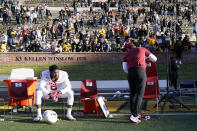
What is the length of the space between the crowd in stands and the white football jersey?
16.3 meters

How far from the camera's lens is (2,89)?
18.3 m

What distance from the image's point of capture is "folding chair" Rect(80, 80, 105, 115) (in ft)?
36.1

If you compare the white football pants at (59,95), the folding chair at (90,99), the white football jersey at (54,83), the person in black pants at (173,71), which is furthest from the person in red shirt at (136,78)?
the person in black pants at (173,71)

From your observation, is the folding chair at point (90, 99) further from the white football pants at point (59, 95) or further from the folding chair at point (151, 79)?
the folding chair at point (151, 79)

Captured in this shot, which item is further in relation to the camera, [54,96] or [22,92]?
[22,92]

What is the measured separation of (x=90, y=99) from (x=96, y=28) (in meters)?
25.3

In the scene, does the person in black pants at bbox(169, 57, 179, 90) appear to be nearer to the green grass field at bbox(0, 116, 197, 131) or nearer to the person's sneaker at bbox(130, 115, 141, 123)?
the green grass field at bbox(0, 116, 197, 131)

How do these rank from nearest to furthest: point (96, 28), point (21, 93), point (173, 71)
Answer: point (21, 93)
point (173, 71)
point (96, 28)

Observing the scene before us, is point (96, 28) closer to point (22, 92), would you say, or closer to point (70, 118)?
point (22, 92)

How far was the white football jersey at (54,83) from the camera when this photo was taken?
10789 millimetres

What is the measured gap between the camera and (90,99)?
1105cm


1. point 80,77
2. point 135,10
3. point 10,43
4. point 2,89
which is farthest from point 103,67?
point 135,10

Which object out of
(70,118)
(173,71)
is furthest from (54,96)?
(173,71)

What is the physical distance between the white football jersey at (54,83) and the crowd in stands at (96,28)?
1635 centimetres
